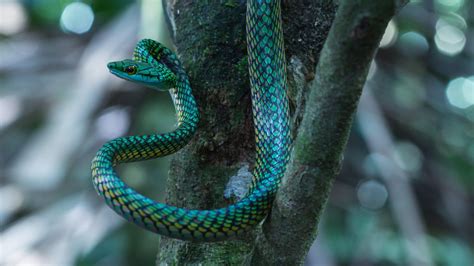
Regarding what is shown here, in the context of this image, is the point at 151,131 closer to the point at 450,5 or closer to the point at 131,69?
the point at 131,69

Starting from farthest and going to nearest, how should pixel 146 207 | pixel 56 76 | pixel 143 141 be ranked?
pixel 56 76 → pixel 143 141 → pixel 146 207

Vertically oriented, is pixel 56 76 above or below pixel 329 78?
below

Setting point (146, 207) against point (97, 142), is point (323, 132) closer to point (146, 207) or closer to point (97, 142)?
point (146, 207)

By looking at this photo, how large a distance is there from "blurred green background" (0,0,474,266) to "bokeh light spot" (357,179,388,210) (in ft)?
0.05

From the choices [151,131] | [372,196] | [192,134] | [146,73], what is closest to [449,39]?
[372,196]

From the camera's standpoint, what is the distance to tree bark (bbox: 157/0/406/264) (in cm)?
148

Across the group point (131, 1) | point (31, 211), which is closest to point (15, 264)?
point (31, 211)

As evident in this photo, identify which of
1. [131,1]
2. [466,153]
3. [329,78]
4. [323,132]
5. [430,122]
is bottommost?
[466,153]

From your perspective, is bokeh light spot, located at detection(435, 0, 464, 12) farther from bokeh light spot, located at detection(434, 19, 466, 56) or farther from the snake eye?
the snake eye

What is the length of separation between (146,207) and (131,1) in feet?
12.5

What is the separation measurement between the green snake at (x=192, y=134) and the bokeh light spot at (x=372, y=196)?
4145 millimetres

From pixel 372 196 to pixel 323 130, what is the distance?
497 centimetres

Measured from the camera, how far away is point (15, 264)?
12.2 feet

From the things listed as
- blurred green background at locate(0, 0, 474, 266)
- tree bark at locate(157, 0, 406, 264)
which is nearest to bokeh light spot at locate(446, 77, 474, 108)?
blurred green background at locate(0, 0, 474, 266)
